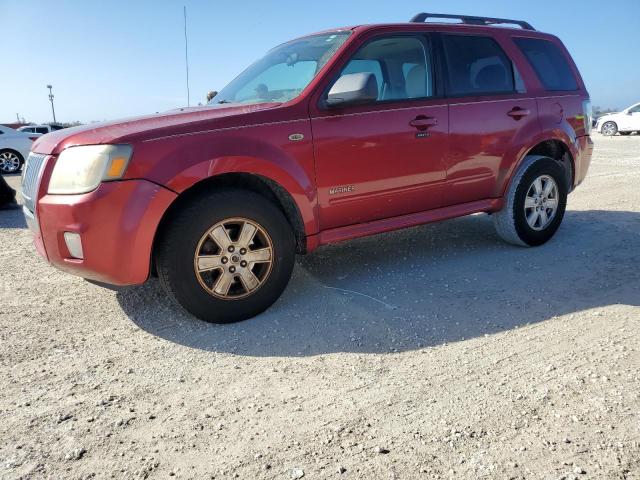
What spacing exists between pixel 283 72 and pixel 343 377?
2425 millimetres

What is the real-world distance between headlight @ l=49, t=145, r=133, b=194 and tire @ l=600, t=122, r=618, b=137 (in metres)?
24.1

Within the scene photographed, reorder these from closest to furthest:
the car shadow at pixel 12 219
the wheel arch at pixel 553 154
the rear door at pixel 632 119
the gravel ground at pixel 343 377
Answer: the gravel ground at pixel 343 377 < the wheel arch at pixel 553 154 < the car shadow at pixel 12 219 < the rear door at pixel 632 119

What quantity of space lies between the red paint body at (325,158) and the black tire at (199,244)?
0.41 ft

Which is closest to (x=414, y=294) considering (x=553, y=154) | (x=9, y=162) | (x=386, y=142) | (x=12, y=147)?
(x=386, y=142)

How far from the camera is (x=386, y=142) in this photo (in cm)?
364

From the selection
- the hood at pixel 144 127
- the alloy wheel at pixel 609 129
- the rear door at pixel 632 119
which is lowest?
the alloy wheel at pixel 609 129

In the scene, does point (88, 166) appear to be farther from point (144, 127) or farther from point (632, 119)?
point (632, 119)

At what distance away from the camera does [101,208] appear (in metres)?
2.79

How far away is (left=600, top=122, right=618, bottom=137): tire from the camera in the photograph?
868 inches

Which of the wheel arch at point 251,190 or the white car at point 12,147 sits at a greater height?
the wheel arch at point 251,190

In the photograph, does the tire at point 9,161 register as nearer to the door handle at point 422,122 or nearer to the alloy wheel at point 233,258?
the alloy wheel at point 233,258

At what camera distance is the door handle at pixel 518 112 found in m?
4.34

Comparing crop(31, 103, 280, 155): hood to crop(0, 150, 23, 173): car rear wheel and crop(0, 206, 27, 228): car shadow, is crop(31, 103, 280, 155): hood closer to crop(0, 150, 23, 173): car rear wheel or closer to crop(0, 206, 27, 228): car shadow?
crop(0, 206, 27, 228): car shadow

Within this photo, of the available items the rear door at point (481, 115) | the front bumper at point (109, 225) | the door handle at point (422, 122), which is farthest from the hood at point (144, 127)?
the rear door at point (481, 115)
